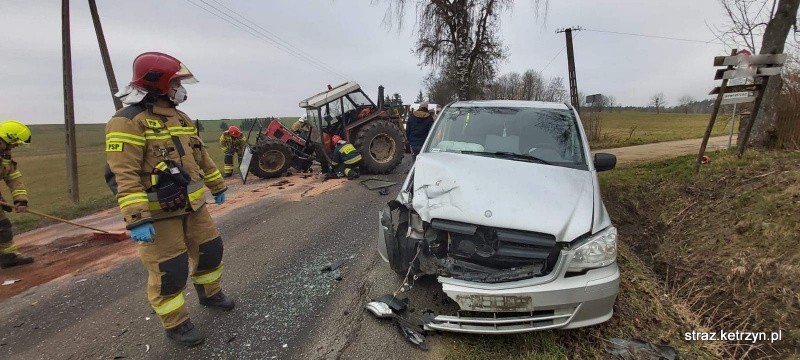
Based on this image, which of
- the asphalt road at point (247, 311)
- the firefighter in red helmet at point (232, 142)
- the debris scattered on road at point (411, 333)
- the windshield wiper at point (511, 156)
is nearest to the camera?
the debris scattered on road at point (411, 333)

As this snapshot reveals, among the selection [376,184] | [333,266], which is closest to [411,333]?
[333,266]

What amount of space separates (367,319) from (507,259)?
111 centimetres

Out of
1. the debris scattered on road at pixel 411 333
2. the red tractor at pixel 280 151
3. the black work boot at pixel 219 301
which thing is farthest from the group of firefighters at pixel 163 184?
the red tractor at pixel 280 151

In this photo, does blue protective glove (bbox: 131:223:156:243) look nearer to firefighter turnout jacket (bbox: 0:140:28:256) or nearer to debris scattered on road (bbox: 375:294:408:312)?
debris scattered on road (bbox: 375:294:408:312)

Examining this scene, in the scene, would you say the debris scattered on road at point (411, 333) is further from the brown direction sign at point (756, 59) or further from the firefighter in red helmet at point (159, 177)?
the brown direction sign at point (756, 59)

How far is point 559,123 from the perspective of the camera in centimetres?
375

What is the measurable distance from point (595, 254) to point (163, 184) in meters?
2.75

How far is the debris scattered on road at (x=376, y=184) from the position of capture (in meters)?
7.64

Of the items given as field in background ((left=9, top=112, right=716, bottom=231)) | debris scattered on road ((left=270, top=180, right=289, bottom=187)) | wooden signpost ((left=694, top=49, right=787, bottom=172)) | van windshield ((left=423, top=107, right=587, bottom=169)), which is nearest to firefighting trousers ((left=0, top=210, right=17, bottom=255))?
field in background ((left=9, top=112, right=716, bottom=231))

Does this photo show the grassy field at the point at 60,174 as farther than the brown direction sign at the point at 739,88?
Yes

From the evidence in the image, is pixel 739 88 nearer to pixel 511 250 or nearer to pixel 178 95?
pixel 511 250

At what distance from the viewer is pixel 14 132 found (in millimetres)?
4445

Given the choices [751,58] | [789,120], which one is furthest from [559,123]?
[789,120]

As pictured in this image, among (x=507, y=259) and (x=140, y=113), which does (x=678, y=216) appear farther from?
(x=140, y=113)
